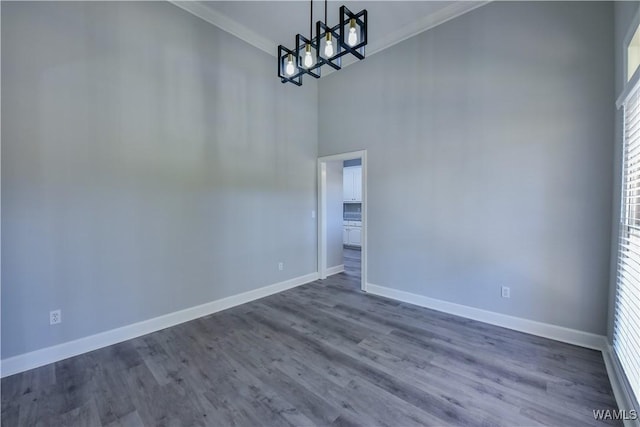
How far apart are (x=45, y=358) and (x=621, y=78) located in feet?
17.7

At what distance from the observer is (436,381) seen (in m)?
2.05

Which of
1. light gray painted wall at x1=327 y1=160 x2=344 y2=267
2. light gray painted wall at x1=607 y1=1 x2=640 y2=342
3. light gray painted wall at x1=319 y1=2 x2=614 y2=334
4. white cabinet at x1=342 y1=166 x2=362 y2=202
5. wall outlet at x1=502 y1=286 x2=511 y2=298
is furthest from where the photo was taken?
white cabinet at x1=342 y1=166 x2=362 y2=202

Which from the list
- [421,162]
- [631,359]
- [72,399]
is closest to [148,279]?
[72,399]

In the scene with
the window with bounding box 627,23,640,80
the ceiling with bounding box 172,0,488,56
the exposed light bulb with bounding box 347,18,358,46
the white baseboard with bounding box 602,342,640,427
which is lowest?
the white baseboard with bounding box 602,342,640,427

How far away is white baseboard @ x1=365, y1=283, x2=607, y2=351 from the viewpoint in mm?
2498

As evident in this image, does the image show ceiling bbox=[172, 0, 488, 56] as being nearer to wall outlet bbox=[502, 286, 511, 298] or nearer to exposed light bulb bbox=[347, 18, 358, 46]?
exposed light bulb bbox=[347, 18, 358, 46]

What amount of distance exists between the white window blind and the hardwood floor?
13.8 inches

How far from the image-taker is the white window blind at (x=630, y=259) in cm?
167

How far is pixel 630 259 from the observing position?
6.17 feet

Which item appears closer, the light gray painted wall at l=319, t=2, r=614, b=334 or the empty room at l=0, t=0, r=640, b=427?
the empty room at l=0, t=0, r=640, b=427

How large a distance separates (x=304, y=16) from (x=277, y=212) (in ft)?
8.73

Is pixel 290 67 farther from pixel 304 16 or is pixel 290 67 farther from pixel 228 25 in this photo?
pixel 228 25

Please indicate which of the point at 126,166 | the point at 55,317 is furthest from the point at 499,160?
the point at 55,317

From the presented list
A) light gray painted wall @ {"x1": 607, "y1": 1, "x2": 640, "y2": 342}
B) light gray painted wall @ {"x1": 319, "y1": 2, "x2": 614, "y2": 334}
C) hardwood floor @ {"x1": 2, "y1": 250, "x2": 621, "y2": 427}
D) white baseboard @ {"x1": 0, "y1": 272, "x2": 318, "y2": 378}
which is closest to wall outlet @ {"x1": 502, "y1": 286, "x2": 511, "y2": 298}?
light gray painted wall @ {"x1": 319, "y1": 2, "x2": 614, "y2": 334}
